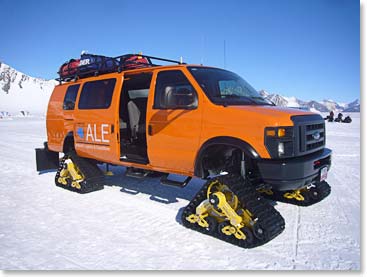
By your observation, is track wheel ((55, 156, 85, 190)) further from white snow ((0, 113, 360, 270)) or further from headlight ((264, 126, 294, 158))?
headlight ((264, 126, 294, 158))

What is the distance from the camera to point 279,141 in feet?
12.3

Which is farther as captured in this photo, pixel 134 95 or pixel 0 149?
pixel 0 149

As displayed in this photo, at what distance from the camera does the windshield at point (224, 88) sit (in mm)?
4500

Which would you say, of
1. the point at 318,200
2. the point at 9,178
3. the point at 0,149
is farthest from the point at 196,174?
the point at 0,149

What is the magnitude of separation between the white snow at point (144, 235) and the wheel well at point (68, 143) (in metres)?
0.99

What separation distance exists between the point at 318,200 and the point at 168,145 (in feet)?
9.24

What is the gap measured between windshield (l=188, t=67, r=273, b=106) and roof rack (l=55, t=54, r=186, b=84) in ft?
4.34

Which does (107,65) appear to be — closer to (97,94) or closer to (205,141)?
(97,94)

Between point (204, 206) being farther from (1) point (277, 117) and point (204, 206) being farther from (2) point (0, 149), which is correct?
(2) point (0, 149)

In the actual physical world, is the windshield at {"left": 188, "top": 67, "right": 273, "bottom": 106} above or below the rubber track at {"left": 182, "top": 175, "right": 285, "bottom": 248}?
above

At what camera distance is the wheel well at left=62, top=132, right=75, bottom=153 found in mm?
6903

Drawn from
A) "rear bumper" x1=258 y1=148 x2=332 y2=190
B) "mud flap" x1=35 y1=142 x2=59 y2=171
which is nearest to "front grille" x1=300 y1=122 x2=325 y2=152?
"rear bumper" x1=258 y1=148 x2=332 y2=190

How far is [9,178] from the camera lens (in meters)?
7.52

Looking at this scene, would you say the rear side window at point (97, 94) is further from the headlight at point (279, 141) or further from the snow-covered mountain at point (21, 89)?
the snow-covered mountain at point (21, 89)
